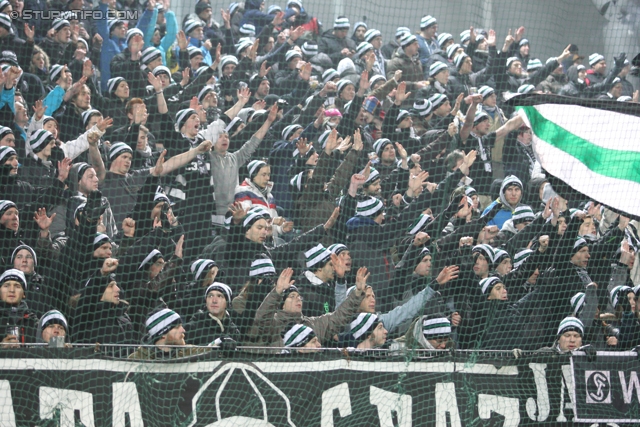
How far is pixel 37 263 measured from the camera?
741cm

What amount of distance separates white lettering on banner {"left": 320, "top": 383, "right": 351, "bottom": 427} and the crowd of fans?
0.36 metres

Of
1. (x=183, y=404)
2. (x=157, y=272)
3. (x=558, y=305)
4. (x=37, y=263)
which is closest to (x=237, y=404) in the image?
(x=183, y=404)

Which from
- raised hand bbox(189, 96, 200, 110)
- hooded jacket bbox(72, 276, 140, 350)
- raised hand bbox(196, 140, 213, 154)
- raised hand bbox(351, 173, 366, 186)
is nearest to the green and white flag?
raised hand bbox(351, 173, 366, 186)

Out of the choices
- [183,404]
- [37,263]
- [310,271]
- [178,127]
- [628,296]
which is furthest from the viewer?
[178,127]

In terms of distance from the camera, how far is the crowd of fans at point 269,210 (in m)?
7.43

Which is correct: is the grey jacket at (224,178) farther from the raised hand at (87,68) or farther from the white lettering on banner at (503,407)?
the white lettering on banner at (503,407)

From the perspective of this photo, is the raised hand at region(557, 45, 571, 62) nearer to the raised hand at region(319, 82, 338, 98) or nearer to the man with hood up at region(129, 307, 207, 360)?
the raised hand at region(319, 82, 338, 98)

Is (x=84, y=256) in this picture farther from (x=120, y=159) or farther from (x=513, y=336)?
(x=513, y=336)

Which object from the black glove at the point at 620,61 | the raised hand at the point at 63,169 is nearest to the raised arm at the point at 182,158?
the raised hand at the point at 63,169

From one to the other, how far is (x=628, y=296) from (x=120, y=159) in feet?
14.1

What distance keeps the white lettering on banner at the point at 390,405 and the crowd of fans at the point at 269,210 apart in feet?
1.45

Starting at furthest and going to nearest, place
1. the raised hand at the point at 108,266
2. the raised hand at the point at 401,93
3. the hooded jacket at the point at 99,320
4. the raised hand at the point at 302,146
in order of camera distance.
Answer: the raised hand at the point at 401,93 → the raised hand at the point at 302,146 → the raised hand at the point at 108,266 → the hooded jacket at the point at 99,320

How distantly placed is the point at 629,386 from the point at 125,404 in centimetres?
375

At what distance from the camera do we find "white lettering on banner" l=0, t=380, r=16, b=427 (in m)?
6.57
